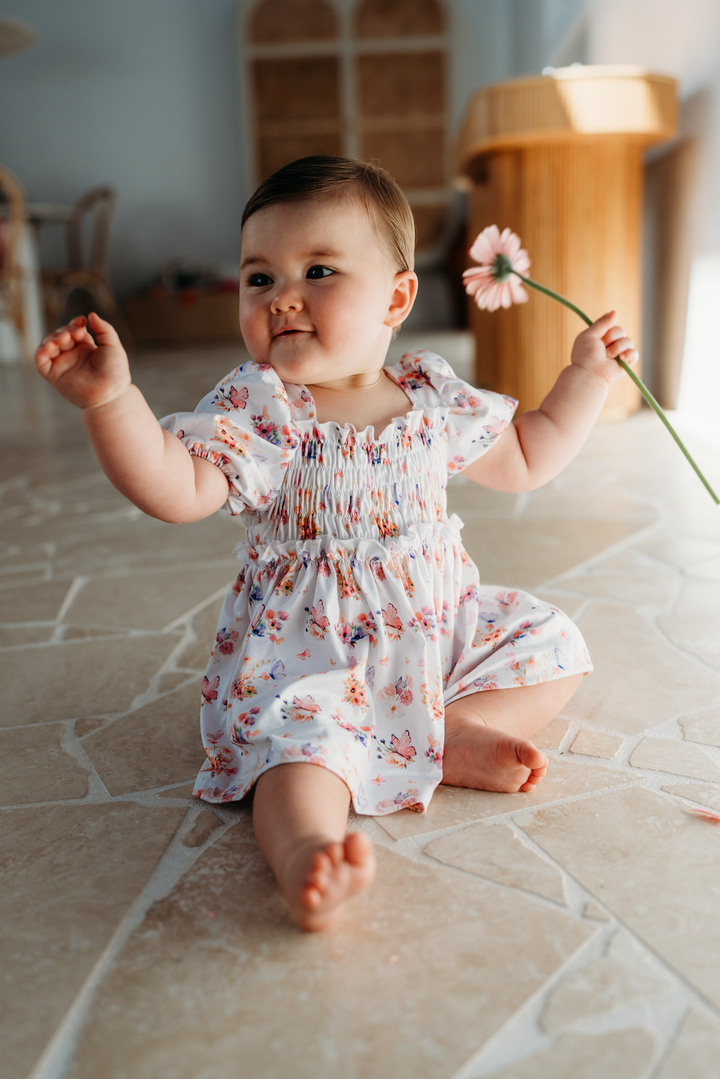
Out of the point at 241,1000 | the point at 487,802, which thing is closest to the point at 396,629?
the point at 487,802

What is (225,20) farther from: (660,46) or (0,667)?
(0,667)

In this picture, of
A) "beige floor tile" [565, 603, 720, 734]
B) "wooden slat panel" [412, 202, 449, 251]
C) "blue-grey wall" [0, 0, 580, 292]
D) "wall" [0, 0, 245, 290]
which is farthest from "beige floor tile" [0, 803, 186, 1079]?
"blue-grey wall" [0, 0, 580, 292]

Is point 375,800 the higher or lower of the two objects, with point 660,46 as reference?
lower

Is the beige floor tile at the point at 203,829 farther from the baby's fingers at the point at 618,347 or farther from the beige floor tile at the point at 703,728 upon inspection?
the baby's fingers at the point at 618,347

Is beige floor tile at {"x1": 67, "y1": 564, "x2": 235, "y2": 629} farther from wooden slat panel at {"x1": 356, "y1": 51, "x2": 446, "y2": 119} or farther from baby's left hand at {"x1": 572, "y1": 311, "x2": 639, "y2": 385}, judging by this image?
wooden slat panel at {"x1": 356, "y1": 51, "x2": 446, "y2": 119}

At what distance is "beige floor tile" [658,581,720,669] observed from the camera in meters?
1.14

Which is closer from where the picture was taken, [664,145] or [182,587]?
[182,587]

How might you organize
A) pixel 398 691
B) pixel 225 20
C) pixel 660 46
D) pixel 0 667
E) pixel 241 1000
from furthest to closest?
pixel 225 20, pixel 660 46, pixel 0 667, pixel 398 691, pixel 241 1000

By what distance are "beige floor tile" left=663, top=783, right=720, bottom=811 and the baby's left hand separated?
397mm

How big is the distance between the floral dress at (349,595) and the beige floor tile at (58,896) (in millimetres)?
93

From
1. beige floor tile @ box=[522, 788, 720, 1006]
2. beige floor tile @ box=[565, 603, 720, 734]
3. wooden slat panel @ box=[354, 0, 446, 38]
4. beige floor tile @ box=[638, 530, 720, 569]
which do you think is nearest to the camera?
beige floor tile @ box=[522, 788, 720, 1006]

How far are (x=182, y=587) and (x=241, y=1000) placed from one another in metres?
0.96

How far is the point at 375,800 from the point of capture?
81 cm

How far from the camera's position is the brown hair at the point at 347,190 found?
83cm
